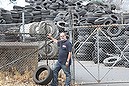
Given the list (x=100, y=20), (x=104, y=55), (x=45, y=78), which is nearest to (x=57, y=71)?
(x=45, y=78)

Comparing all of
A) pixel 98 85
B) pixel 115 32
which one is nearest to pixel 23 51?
pixel 98 85

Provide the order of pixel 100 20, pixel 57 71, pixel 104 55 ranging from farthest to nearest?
pixel 100 20
pixel 104 55
pixel 57 71

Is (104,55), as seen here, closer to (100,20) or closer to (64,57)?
(100,20)

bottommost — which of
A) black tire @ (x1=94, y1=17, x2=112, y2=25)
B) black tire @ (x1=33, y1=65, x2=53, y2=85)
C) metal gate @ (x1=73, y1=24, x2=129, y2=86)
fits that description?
metal gate @ (x1=73, y1=24, x2=129, y2=86)

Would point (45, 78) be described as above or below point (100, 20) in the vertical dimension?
below

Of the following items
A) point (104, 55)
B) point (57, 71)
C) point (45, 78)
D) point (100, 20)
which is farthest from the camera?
point (100, 20)

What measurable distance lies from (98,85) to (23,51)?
8.84ft

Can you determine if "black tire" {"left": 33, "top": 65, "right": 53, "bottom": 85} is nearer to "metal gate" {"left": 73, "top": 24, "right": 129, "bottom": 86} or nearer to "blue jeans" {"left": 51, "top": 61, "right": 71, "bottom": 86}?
"blue jeans" {"left": 51, "top": 61, "right": 71, "bottom": 86}

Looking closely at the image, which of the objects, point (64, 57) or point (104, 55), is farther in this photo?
point (104, 55)

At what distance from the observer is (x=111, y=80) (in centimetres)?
908

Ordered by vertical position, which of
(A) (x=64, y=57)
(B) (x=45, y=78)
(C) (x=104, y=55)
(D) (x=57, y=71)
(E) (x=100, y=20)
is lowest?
(C) (x=104, y=55)

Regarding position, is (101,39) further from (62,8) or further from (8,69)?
(62,8)

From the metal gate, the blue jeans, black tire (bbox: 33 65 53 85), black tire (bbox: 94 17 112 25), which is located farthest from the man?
black tire (bbox: 94 17 112 25)

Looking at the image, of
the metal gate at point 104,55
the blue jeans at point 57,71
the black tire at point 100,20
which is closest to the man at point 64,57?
the blue jeans at point 57,71
